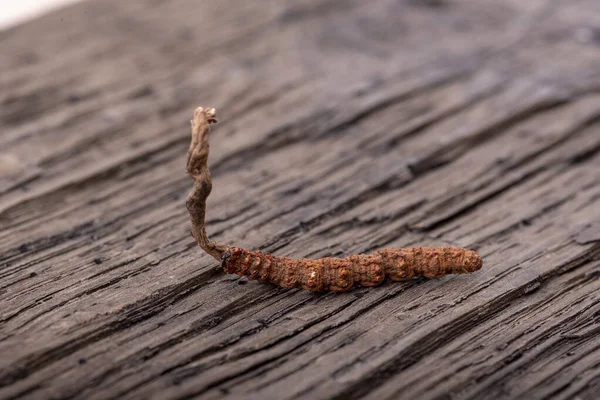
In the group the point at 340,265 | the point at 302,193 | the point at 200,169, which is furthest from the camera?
the point at 302,193

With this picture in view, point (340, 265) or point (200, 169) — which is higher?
point (200, 169)

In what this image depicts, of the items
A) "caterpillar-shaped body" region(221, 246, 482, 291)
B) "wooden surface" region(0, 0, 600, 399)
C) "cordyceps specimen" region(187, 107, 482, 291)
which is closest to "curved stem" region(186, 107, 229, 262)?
"cordyceps specimen" region(187, 107, 482, 291)

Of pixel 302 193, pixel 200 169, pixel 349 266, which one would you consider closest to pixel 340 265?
pixel 349 266

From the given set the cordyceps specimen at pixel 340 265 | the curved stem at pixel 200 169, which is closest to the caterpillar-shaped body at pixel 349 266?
the cordyceps specimen at pixel 340 265

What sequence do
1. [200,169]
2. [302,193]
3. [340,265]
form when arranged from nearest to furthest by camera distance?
[200,169]
[340,265]
[302,193]

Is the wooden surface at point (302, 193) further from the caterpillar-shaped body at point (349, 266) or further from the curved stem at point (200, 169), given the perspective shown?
the curved stem at point (200, 169)

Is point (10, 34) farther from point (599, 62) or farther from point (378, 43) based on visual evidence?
point (599, 62)

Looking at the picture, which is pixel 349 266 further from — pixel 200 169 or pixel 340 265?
pixel 200 169

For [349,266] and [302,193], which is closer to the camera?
[349,266]
